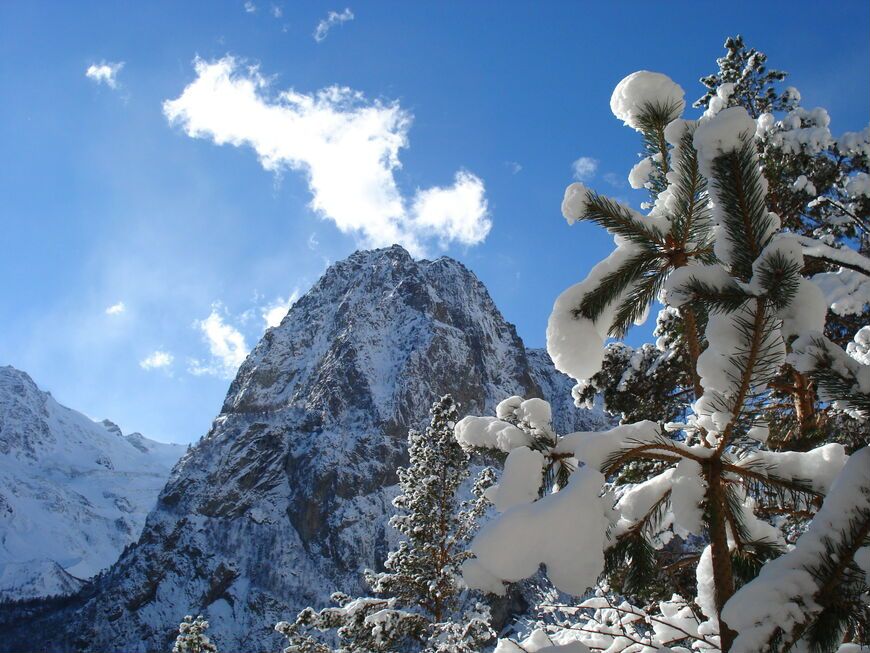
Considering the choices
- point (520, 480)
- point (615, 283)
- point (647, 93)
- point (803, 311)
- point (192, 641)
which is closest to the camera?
point (803, 311)

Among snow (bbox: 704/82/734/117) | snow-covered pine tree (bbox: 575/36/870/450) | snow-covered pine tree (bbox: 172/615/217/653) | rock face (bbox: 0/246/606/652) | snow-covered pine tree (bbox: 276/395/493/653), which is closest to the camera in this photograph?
snow-covered pine tree (bbox: 575/36/870/450)

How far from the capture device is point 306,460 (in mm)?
97938

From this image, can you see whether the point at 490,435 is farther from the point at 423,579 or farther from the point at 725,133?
the point at 423,579

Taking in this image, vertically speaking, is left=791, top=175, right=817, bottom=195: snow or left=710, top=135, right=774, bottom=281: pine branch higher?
left=791, top=175, right=817, bottom=195: snow

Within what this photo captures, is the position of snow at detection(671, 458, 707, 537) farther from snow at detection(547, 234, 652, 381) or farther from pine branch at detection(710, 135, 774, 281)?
pine branch at detection(710, 135, 774, 281)

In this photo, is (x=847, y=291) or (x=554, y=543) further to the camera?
(x=847, y=291)

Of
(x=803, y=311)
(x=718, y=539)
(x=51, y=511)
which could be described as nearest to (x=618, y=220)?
(x=803, y=311)

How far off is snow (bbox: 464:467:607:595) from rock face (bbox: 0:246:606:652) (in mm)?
84875

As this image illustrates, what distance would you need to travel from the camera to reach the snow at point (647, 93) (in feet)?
8.07

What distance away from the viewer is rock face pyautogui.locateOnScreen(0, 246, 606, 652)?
83062mm

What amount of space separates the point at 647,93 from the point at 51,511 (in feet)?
658

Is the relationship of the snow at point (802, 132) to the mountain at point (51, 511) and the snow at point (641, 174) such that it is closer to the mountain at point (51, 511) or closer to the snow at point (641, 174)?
the snow at point (641, 174)

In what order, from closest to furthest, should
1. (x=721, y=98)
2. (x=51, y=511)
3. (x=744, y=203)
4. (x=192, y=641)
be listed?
(x=744, y=203) → (x=721, y=98) → (x=192, y=641) → (x=51, y=511)

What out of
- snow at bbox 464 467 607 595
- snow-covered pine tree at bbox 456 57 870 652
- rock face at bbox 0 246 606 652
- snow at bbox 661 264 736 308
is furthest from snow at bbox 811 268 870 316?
rock face at bbox 0 246 606 652
